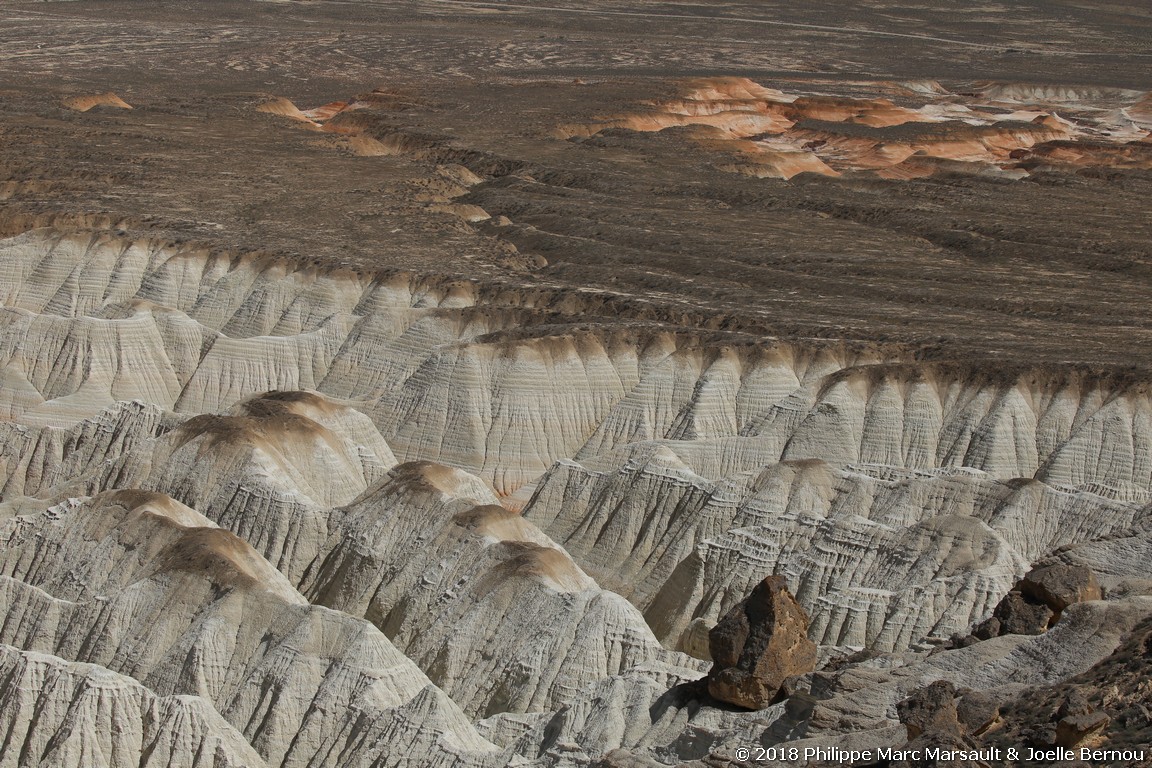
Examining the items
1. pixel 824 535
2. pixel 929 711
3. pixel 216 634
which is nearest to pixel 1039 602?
pixel 929 711

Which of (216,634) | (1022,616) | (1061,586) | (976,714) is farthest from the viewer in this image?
(216,634)

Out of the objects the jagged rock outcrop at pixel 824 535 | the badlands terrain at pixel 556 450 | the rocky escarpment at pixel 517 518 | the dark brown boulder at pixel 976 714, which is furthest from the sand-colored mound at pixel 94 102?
the dark brown boulder at pixel 976 714

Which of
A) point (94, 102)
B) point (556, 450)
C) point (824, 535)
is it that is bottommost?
point (556, 450)

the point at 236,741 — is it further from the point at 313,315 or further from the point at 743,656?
the point at 313,315

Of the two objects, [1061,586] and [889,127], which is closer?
[1061,586]

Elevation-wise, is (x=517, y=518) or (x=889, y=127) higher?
(x=517, y=518)

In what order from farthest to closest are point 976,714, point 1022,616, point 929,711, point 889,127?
point 889,127
point 1022,616
point 976,714
point 929,711

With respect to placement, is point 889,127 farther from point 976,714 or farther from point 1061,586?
point 976,714

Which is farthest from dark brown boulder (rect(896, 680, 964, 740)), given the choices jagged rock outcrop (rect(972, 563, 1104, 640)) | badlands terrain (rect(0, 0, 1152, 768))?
jagged rock outcrop (rect(972, 563, 1104, 640))
